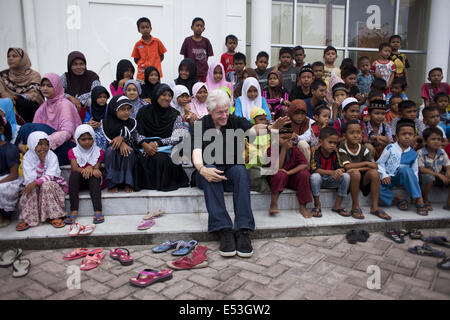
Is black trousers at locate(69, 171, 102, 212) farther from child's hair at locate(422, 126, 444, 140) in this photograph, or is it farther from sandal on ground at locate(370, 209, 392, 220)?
child's hair at locate(422, 126, 444, 140)

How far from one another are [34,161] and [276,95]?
3541 millimetres

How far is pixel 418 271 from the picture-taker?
2582mm

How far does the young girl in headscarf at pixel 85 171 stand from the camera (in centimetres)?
336

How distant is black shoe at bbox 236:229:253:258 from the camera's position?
281 cm

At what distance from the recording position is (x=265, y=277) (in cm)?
248

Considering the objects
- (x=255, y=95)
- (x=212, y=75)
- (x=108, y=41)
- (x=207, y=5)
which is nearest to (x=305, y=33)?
(x=207, y=5)

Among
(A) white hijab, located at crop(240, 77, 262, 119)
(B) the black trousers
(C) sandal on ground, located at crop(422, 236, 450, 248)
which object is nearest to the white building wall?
(A) white hijab, located at crop(240, 77, 262, 119)

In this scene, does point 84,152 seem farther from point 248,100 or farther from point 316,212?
point 316,212

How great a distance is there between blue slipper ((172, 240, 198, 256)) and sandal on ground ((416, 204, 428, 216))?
276 centimetres

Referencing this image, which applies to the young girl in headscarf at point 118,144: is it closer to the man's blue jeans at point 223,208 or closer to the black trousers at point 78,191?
the black trousers at point 78,191

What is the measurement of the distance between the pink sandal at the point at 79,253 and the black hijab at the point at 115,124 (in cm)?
149

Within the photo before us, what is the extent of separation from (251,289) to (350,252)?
1.22 metres

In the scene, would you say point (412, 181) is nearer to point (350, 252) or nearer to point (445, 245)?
point (445, 245)

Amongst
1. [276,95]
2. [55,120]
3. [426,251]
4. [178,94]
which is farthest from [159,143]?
[426,251]
